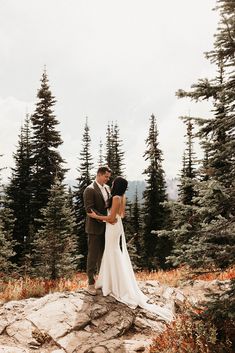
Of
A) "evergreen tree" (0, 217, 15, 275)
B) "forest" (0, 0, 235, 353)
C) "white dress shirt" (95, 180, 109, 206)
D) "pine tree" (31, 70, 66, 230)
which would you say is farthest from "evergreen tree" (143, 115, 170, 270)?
"white dress shirt" (95, 180, 109, 206)

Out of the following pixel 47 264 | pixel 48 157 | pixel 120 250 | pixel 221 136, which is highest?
pixel 48 157

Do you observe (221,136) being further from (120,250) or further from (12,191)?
(12,191)

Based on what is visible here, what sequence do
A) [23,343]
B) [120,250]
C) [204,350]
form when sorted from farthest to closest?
1. [120,250]
2. [23,343]
3. [204,350]

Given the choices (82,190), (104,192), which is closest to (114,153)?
(82,190)

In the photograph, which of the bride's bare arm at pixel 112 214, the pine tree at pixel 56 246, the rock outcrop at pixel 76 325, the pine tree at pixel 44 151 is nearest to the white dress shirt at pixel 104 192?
the bride's bare arm at pixel 112 214

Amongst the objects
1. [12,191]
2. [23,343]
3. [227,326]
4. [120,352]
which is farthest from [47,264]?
[12,191]

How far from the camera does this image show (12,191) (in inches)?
1368

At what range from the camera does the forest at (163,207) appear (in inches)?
193

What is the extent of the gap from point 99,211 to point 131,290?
202 centimetres

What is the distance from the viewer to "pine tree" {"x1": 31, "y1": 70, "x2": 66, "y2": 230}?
92.7ft

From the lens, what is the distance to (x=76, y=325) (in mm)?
6828

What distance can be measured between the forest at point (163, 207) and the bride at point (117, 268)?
0.63 meters

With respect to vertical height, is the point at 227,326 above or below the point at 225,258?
below

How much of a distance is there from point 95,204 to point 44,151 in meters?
21.7
